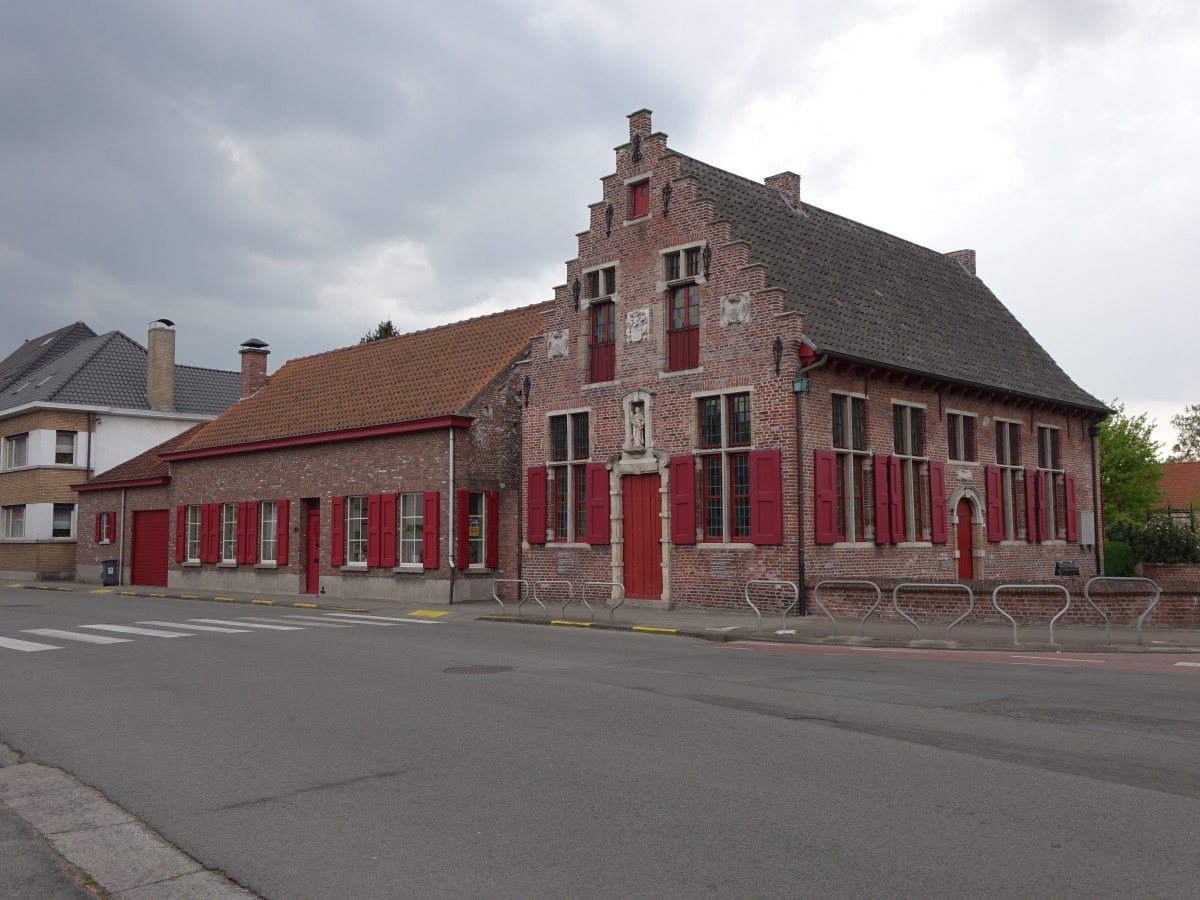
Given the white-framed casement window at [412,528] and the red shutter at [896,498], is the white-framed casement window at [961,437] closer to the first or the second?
the red shutter at [896,498]

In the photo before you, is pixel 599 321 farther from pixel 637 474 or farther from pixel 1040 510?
pixel 1040 510

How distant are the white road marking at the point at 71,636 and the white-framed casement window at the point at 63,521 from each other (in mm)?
23190

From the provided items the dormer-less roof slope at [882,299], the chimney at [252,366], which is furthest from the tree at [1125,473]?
the chimney at [252,366]

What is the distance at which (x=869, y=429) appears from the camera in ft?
68.2

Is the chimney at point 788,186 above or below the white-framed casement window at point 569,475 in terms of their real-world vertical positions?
above

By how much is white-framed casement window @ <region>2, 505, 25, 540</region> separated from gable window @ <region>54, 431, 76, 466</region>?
2.39 metres

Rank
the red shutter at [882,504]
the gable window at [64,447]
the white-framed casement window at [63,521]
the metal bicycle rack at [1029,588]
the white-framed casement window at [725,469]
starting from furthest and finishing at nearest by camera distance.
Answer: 1. the gable window at [64,447]
2. the white-framed casement window at [63,521]
3. the red shutter at [882,504]
4. the white-framed casement window at [725,469]
5. the metal bicycle rack at [1029,588]

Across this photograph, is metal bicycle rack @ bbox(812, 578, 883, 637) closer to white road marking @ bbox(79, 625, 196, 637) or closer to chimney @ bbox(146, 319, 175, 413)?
white road marking @ bbox(79, 625, 196, 637)

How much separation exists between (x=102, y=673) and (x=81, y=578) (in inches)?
1094

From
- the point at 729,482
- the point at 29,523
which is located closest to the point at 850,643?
the point at 729,482

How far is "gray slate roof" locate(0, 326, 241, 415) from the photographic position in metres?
38.5

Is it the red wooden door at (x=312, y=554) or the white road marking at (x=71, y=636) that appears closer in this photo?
the white road marking at (x=71, y=636)

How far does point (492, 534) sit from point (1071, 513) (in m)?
15.5

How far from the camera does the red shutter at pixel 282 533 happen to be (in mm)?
27516
